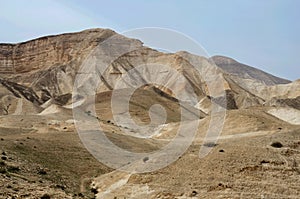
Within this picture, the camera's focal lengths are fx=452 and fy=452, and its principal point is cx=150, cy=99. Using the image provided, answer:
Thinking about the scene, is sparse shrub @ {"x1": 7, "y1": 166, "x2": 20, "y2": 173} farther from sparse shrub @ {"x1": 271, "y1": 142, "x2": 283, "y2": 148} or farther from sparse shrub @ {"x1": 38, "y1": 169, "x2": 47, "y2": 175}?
sparse shrub @ {"x1": 271, "y1": 142, "x2": 283, "y2": 148}

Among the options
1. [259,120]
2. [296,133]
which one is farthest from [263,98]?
[296,133]

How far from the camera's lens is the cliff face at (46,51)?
14362 cm

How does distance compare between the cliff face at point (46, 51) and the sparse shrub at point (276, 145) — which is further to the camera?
the cliff face at point (46, 51)

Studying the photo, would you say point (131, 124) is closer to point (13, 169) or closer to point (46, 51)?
point (13, 169)

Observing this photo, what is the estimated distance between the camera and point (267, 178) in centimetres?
2041

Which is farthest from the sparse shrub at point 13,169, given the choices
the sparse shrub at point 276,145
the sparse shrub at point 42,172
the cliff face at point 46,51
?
the cliff face at point 46,51

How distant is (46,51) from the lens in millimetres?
147625

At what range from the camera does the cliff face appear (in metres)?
144

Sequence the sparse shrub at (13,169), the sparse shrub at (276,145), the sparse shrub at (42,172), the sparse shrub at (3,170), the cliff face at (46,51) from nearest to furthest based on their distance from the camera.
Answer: the sparse shrub at (3,170) → the sparse shrub at (13,169) → the sparse shrub at (276,145) → the sparse shrub at (42,172) → the cliff face at (46,51)

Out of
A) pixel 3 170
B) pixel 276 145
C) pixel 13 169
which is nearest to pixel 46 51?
pixel 13 169

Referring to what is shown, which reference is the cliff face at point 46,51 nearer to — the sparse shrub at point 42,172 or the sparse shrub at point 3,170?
the sparse shrub at point 42,172

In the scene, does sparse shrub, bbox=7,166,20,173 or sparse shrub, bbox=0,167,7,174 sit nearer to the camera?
sparse shrub, bbox=0,167,7,174

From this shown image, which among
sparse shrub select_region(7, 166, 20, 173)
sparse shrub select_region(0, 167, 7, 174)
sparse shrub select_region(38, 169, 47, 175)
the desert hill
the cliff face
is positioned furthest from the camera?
the cliff face

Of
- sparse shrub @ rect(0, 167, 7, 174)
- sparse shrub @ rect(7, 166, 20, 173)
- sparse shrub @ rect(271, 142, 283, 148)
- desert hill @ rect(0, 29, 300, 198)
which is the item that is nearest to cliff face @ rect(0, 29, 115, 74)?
desert hill @ rect(0, 29, 300, 198)
